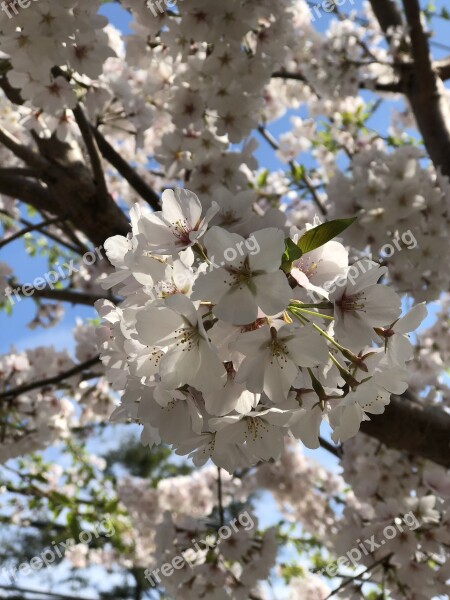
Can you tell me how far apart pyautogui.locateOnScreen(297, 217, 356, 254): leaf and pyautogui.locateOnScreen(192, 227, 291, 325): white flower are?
0.09m

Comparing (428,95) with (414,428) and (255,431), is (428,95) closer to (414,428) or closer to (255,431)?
(414,428)

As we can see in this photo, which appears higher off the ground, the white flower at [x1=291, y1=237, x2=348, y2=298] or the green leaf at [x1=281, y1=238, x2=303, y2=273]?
the green leaf at [x1=281, y1=238, x2=303, y2=273]

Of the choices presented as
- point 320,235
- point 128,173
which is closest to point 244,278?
point 320,235

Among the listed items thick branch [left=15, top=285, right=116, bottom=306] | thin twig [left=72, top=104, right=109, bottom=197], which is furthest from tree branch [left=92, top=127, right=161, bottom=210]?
thick branch [left=15, top=285, right=116, bottom=306]

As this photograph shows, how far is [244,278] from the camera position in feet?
2.77

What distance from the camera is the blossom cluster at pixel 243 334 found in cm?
84

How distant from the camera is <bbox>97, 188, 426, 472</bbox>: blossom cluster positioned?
0.84 meters

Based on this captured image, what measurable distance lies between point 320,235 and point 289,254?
0.23 ft

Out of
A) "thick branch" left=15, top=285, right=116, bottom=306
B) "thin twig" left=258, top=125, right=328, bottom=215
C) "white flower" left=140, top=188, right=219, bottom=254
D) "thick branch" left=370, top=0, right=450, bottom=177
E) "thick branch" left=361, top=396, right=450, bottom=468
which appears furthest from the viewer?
"thin twig" left=258, top=125, right=328, bottom=215

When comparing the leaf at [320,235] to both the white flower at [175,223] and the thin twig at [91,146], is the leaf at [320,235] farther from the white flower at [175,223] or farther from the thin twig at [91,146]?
the thin twig at [91,146]

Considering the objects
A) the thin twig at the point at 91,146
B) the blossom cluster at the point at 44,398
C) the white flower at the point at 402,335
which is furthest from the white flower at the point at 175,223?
A: the blossom cluster at the point at 44,398

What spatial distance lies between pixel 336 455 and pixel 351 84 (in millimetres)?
2473

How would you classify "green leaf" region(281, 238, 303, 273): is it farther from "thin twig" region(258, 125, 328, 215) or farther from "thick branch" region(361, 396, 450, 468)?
"thin twig" region(258, 125, 328, 215)

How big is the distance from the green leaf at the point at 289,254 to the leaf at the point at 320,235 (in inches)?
1.3
